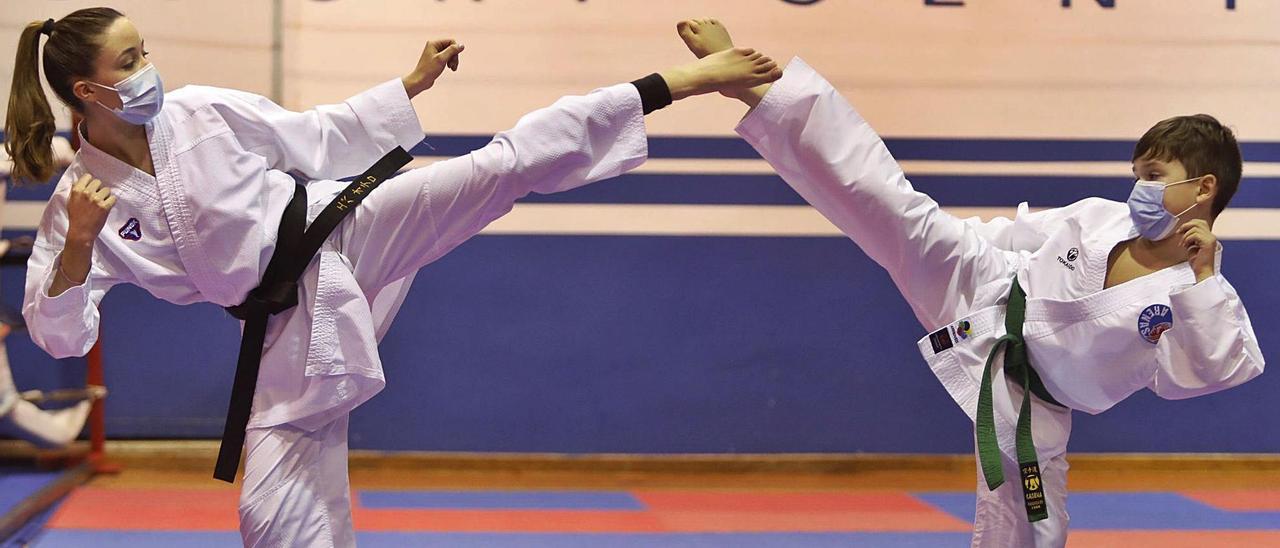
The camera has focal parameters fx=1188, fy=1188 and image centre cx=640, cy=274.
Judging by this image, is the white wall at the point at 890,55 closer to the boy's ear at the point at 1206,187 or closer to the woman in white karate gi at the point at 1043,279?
the woman in white karate gi at the point at 1043,279

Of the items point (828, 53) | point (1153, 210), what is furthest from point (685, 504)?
point (1153, 210)

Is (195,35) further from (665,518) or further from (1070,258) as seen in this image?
(1070,258)

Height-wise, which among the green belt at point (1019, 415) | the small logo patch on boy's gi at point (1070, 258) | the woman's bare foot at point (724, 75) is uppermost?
the woman's bare foot at point (724, 75)

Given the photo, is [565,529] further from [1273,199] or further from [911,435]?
[1273,199]

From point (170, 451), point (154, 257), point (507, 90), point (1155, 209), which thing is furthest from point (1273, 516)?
point (170, 451)

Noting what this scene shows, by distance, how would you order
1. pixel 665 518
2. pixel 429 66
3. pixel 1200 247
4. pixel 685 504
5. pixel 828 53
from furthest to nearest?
pixel 828 53
pixel 685 504
pixel 665 518
pixel 429 66
pixel 1200 247

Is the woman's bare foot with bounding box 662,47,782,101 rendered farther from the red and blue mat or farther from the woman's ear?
the red and blue mat

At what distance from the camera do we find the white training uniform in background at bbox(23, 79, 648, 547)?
7.13 ft

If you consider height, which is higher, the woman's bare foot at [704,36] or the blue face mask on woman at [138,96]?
the woman's bare foot at [704,36]

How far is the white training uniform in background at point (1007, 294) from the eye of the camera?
7.64ft

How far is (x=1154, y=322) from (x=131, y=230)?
77.4 inches

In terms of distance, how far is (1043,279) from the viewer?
99.4 inches

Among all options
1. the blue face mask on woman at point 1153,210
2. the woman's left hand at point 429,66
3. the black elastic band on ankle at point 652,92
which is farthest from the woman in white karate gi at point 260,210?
the blue face mask on woman at point 1153,210

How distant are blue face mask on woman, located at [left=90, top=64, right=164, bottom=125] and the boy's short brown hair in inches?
77.4
